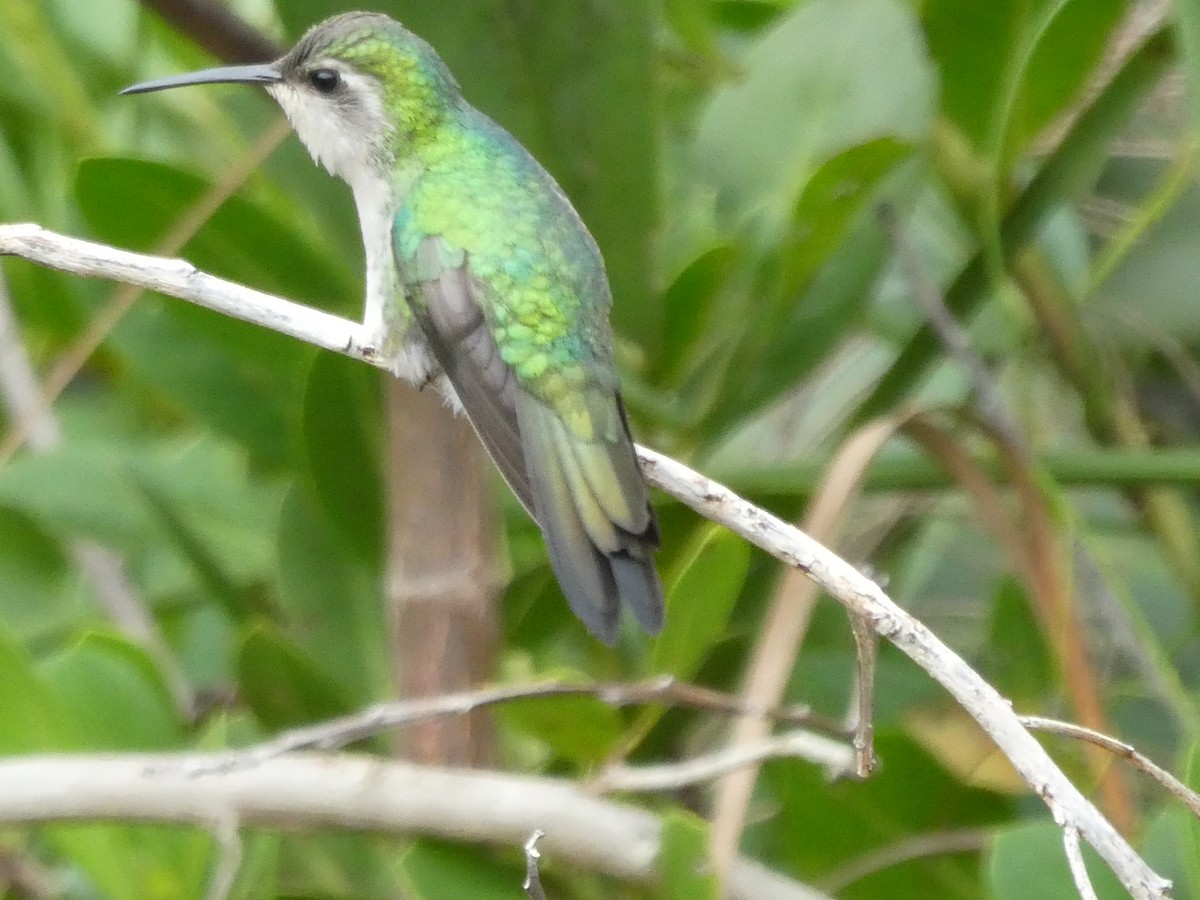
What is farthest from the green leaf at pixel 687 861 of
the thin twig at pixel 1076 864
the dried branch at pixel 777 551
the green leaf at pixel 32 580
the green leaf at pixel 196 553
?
the green leaf at pixel 32 580

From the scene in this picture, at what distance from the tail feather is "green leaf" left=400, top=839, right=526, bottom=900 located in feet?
1.23

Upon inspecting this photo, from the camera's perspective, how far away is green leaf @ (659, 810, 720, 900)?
1223mm

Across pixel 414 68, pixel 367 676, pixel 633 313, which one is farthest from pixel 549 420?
pixel 367 676

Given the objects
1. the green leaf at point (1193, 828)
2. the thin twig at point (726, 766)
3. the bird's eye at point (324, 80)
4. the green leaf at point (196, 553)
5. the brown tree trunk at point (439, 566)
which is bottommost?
the green leaf at point (1193, 828)

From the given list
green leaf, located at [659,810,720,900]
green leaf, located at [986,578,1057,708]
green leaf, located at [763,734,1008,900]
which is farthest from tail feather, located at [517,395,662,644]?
green leaf, located at [986,578,1057,708]

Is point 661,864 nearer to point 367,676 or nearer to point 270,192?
point 367,676

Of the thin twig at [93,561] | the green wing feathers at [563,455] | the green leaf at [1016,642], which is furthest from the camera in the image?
the thin twig at [93,561]

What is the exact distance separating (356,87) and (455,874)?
0.69m

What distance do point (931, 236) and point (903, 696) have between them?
66cm

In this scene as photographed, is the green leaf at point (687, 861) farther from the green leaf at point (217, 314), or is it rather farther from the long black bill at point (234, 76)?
the long black bill at point (234, 76)

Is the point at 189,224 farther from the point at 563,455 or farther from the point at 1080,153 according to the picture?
the point at 1080,153

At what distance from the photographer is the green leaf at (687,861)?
1.22 meters

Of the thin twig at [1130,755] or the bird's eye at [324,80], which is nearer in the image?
the thin twig at [1130,755]

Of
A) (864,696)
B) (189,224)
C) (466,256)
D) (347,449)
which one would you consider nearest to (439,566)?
(347,449)
